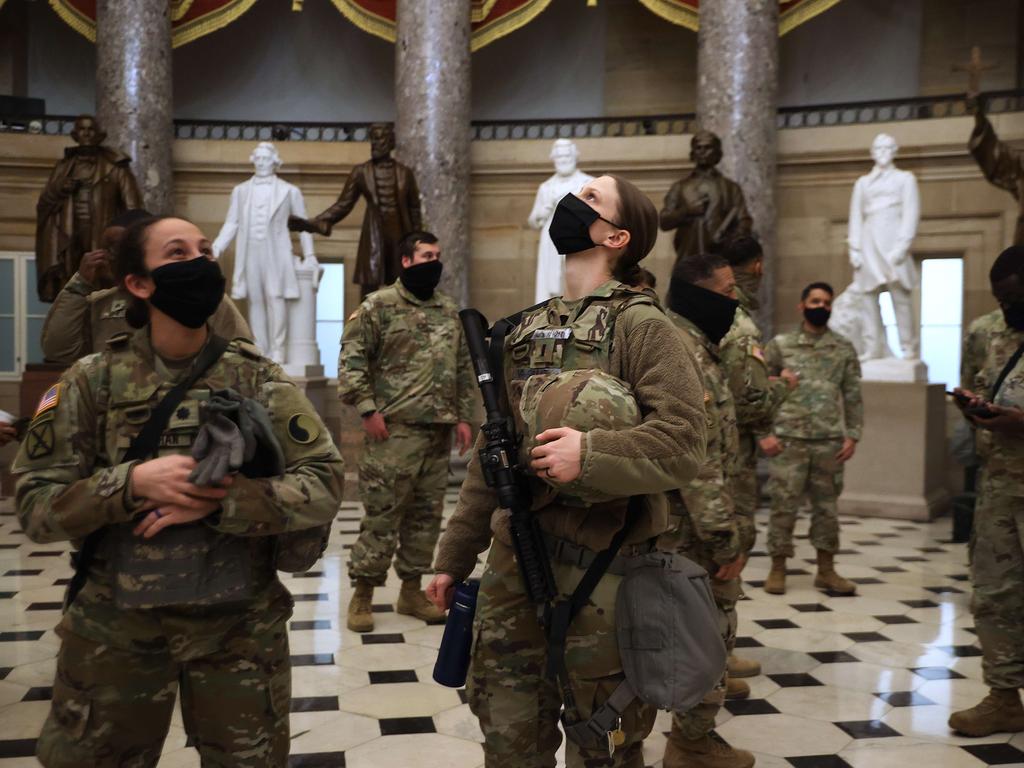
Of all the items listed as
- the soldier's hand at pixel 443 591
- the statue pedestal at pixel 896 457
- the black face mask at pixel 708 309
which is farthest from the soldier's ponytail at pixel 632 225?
the statue pedestal at pixel 896 457

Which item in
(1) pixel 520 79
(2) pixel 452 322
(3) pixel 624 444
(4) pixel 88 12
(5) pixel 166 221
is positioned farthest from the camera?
(1) pixel 520 79

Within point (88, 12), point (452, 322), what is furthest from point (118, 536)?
point (88, 12)

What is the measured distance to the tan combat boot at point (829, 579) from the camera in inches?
251

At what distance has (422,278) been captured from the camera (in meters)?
5.29

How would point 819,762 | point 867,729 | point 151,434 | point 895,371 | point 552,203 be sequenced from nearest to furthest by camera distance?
point 151,434 < point 819,762 < point 867,729 < point 895,371 < point 552,203

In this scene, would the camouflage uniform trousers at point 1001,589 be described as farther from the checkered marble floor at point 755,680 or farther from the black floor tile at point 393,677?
the black floor tile at point 393,677

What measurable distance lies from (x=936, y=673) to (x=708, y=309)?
233cm

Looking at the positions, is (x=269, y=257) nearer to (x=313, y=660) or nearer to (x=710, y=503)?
(x=313, y=660)

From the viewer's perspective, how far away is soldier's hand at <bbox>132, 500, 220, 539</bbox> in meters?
2.00

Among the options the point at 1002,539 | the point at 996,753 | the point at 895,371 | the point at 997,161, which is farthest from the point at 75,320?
the point at 997,161

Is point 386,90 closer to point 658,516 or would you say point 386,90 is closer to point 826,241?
point 826,241

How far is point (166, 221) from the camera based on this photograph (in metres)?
2.22

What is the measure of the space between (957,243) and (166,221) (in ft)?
37.5

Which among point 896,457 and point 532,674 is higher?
point 532,674
